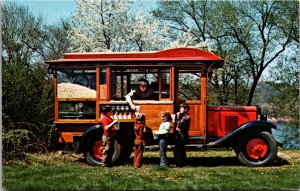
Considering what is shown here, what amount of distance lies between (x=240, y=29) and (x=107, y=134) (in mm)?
18809

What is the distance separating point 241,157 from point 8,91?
256 inches

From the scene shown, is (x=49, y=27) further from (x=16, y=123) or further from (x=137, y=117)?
(x=137, y=117)

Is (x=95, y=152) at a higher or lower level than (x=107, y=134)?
lower

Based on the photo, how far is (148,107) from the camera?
1144 centimetres

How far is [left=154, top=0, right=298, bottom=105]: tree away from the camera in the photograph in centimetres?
2806

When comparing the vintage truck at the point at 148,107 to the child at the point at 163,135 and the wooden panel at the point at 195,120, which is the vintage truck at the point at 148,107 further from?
the child at the point at 163,135

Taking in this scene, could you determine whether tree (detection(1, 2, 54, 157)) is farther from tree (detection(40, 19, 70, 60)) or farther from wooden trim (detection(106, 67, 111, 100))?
tree (detection(40, 19, 70, 60))

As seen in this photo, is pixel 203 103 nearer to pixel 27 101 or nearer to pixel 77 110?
pixel 77 110

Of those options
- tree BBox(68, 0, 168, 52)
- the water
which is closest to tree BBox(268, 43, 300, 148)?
the water

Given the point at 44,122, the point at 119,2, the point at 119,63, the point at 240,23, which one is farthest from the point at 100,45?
the point at 119,63

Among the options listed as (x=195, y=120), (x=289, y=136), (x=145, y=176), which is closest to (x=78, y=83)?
(x=195, y=120)

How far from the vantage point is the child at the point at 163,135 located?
35.8ft

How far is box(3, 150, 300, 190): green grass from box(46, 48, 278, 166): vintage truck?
20.2 inches

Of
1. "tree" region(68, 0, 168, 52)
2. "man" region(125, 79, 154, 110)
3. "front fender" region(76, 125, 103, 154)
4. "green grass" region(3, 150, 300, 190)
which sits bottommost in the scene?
"green grass" region(3, 150, 300, 190)
